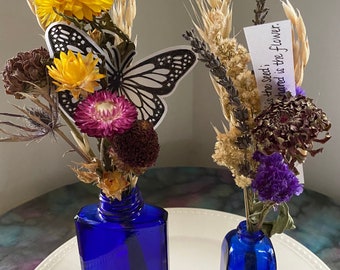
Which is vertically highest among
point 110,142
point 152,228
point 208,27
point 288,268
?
point 208,27

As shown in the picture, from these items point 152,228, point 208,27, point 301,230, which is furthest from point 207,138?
point 208,27

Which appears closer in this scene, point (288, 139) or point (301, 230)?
point (288, 139)

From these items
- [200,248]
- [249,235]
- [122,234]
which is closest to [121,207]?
[122,234]

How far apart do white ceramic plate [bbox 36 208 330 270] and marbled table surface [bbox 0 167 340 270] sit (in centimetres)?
3

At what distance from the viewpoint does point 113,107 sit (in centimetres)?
51

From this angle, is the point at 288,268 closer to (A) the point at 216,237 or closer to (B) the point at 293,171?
(A) the point at 216,237

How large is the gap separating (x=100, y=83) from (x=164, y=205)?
0.48m

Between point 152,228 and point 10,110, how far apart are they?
0.45m

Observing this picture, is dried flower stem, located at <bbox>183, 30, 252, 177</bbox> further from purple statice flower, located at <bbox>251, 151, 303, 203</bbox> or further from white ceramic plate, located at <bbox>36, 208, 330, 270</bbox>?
white ceramic plate, located at <bbox>36, 208, 330, 270</bbox>

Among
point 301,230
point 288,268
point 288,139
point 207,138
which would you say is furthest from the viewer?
point 207,138

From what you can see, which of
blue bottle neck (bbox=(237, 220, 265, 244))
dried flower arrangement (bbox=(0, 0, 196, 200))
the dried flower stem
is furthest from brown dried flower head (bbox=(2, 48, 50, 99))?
blue bottle neck (bbox=(237, 220, 265, 244))

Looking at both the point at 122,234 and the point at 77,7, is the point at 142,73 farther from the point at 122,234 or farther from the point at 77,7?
the point at 122,234

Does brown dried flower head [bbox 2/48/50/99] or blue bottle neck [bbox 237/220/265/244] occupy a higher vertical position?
brown dried flower head [bbox 2/48/50/99]

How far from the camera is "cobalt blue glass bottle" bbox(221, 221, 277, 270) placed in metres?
0.63
